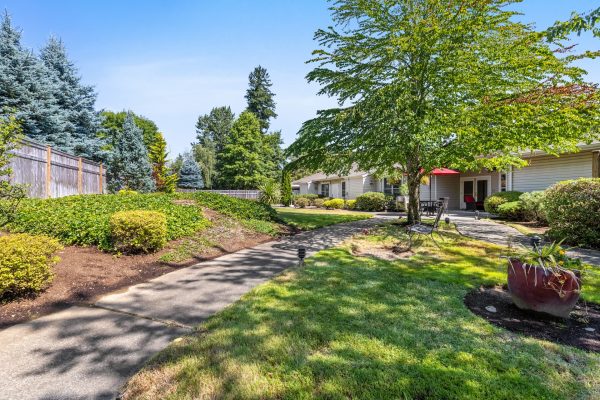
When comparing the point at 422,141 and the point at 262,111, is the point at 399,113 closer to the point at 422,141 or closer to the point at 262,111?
the point at 422,141

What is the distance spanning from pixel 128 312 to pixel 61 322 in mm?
667

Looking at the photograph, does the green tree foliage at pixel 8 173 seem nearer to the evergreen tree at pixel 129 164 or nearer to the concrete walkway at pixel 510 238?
the concrete walkway at pixel 510 238

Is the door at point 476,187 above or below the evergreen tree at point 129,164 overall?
below

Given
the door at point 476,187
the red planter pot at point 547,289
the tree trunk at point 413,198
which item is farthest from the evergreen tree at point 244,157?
the red planter pot at point 547,289

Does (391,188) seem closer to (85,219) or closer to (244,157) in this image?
(244,157)

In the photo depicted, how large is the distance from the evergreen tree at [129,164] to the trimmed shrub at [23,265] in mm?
23503

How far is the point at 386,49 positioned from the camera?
8641 millimetres

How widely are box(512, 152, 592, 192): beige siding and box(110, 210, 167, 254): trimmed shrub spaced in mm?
15657

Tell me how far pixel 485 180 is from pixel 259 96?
3624cm

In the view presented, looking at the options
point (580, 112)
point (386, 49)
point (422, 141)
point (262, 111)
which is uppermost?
point (262, 111)

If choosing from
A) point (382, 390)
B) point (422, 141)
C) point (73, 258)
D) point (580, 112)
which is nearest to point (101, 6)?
point (73, 258)

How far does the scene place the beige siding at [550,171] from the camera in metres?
11.9

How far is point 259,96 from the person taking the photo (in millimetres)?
46094

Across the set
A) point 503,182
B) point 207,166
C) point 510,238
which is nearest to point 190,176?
point 207,166
